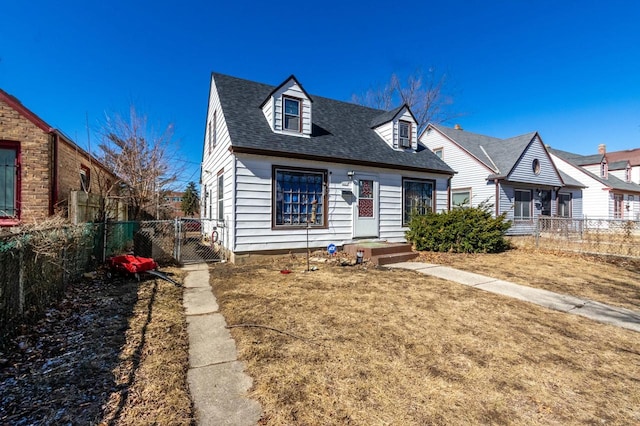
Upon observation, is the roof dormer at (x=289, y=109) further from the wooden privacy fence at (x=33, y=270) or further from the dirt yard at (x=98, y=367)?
the dirt yard at (x=98, y=367)

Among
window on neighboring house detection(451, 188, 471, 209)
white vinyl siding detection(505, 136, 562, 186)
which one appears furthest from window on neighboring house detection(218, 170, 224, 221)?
white vinyl siding detection(505, 136, 562, 186)

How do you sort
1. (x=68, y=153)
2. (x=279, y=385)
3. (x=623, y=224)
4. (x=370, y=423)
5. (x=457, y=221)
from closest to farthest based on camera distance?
(x=370, y=423) < (x=279, y=385) < (x=68, y=153) < (x=457, y=221) < (x=623, y=224)

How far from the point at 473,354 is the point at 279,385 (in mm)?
2090

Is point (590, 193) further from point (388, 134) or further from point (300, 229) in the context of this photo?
point (300, 229)

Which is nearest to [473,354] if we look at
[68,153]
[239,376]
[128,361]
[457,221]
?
[239,376]

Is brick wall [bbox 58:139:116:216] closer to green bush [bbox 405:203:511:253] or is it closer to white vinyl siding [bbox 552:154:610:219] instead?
green bush [bbox 405:203:511:253]

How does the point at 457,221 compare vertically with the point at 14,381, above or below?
above

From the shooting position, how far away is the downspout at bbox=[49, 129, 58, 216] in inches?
279

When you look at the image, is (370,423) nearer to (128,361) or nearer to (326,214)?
(128,361)

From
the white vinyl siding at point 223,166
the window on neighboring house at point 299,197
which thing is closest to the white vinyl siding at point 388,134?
the window on neighboring house at point 299,197

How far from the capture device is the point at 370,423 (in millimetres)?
2078

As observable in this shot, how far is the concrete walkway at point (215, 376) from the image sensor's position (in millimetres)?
2176

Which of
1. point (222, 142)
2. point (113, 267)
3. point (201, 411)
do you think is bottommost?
point (201, 411)

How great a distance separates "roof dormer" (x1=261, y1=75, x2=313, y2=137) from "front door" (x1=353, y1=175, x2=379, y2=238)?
2.52m
